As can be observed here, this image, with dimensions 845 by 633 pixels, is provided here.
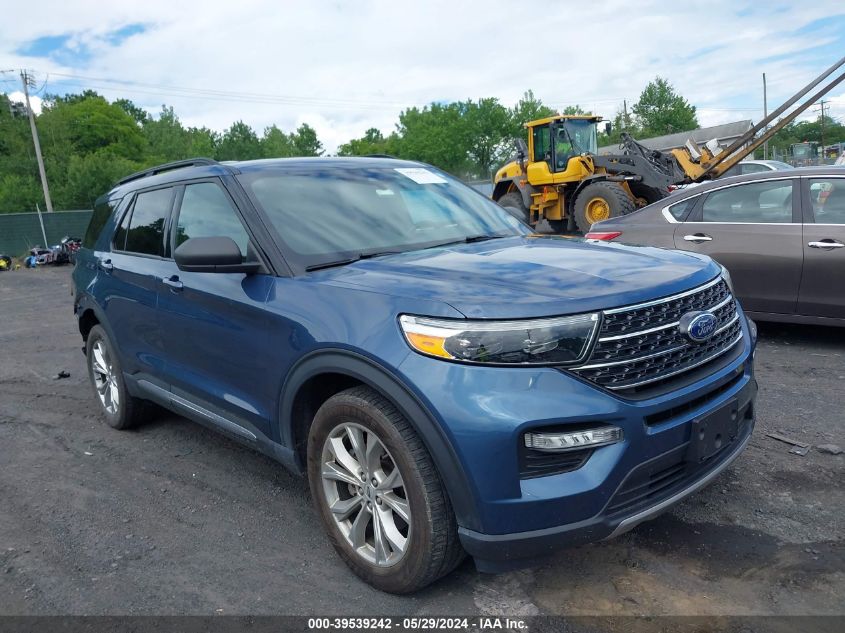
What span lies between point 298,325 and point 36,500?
7.38 ft

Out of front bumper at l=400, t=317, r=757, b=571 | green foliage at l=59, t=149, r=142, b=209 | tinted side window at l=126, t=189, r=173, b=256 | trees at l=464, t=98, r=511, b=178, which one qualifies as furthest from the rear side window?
trees at l=464, t=98, r=511, b=178

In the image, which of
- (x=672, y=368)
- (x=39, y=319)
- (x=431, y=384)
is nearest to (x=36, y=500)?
(x=431, y=384)

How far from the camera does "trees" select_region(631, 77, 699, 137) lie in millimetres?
76500

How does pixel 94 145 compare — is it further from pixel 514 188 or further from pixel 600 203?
pixel 600 203

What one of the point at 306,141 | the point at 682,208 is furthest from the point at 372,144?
the point at 682,208

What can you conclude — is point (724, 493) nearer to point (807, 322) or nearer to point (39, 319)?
point (807, 322)

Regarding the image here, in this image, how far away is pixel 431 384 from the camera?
2.33m

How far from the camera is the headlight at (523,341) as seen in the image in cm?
231

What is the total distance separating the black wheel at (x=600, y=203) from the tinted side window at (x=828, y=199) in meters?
8.01

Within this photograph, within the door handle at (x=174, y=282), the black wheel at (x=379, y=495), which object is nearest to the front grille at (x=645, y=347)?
the black wheel at (x=379, y=495)

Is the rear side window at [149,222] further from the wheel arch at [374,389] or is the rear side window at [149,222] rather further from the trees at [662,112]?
the trees at [662,112]

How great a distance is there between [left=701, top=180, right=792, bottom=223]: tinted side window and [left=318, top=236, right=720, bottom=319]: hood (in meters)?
3.43

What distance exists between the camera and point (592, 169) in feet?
51.0

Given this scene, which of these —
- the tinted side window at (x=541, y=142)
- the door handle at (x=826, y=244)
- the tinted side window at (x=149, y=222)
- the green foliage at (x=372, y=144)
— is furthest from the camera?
the green foliage at (x=372, y=144)
